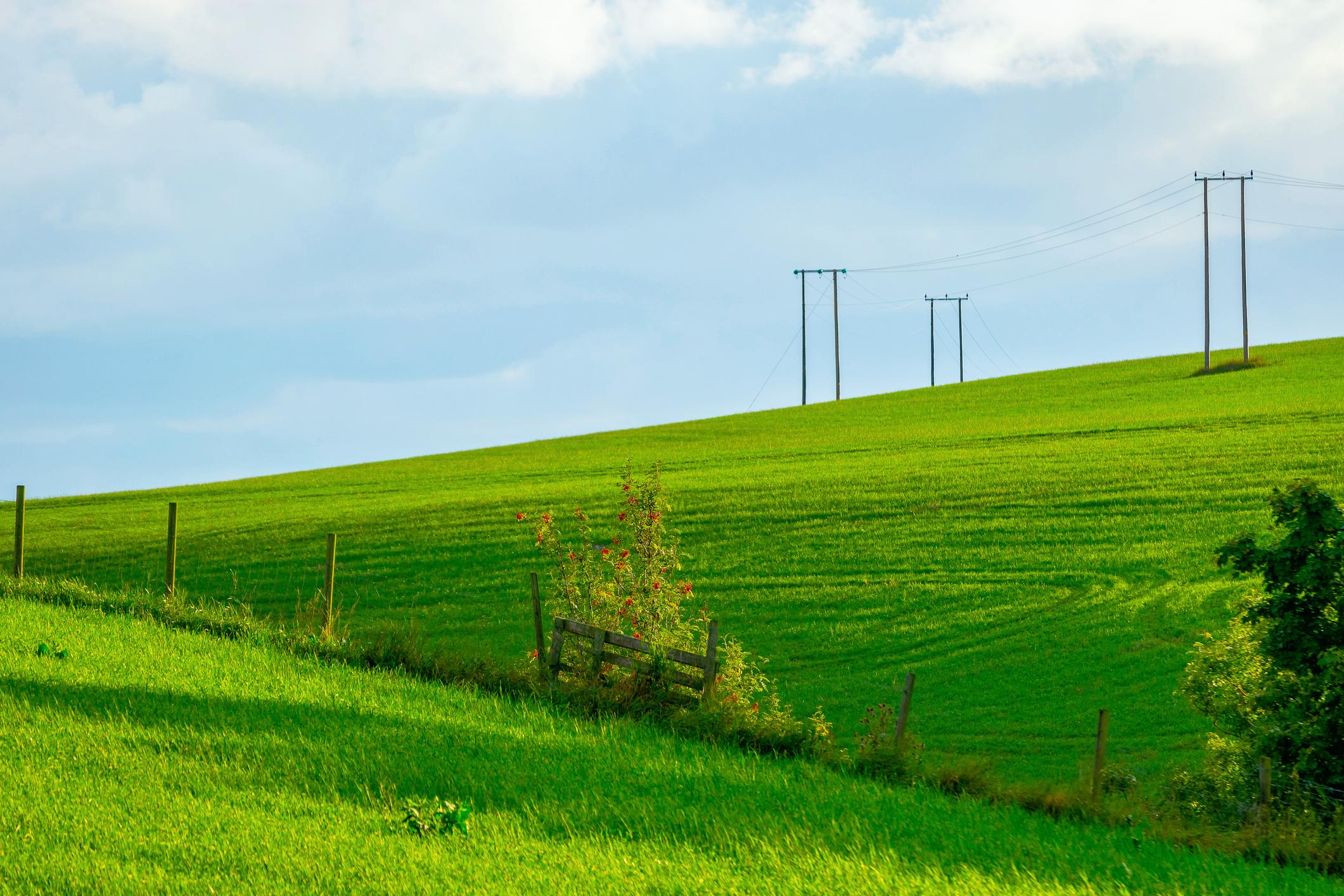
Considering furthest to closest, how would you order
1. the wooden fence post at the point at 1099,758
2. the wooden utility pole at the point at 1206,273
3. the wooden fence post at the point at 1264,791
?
the wooden utility pole at the point at 1206,273 → the wooden fence post at the point at 1099,758 → the wooden fence post at the point at 1264,791

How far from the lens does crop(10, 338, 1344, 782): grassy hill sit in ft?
63.1

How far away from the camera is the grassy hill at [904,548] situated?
63.1 ft

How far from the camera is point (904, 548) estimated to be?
2733 centimetres

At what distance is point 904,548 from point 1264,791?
16.7 metres

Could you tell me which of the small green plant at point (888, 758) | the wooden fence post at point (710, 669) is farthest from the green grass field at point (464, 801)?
the wooden fence post at point (710, 669)

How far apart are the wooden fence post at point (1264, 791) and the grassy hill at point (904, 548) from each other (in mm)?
4833

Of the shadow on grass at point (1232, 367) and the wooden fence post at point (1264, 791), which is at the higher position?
the shadow on grass at point (1232, 367)

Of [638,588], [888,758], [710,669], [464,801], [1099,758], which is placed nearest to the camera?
[464,801]

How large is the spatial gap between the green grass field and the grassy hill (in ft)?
20.8

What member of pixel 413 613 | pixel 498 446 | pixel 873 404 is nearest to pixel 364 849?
pixel 413 613

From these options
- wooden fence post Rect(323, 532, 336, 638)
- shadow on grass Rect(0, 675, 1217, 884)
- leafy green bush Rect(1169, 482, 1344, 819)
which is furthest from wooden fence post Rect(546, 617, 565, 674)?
leafy green bush Rect(1169, 482, 1344, 819)

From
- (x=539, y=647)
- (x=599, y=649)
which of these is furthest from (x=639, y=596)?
(x=539, y=647)

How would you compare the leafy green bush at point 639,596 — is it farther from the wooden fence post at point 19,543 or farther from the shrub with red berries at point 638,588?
the wooden fence post at point 19,543

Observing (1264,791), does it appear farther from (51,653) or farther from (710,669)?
(51,653)
